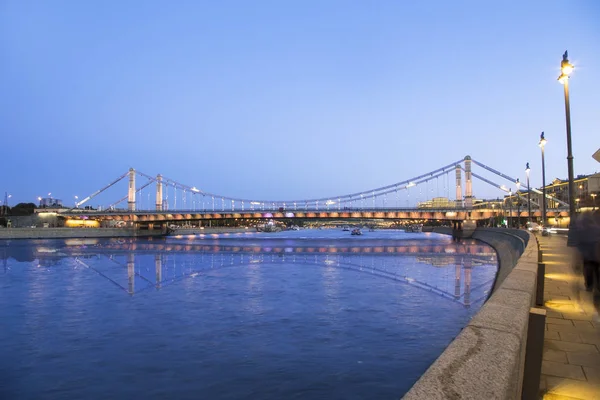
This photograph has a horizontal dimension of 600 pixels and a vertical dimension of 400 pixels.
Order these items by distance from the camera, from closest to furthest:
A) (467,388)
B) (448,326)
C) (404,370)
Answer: (467,388)
(404,370)
(448,326)

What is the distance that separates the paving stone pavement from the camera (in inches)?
195

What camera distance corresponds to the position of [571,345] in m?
6.61

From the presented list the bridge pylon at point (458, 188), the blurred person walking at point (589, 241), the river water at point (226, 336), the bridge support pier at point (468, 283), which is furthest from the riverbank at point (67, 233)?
the blurred person walking at point (589, 241)

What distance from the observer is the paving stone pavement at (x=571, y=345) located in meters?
4.95

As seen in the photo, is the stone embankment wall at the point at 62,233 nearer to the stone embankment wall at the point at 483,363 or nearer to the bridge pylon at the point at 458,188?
the bridge pylon at the point at 458,188

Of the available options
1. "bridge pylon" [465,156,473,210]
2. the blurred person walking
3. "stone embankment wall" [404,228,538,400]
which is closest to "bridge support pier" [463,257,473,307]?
the blurred person walking

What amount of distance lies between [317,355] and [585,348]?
481 centimetres

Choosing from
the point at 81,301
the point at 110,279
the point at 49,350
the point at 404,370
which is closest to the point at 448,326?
the point at 404,370

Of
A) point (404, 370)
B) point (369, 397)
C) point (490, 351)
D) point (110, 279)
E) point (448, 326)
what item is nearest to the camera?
point (490, 351)

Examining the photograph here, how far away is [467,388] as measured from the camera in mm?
2877

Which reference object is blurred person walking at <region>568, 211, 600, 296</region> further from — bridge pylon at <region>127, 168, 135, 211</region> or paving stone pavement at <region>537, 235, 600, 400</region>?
bridge pylon at <region>127, 168, 135, 211</region>

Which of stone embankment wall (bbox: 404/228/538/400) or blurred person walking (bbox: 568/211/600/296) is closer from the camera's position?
stone embankment wall (bbox: 404/228/538/400)

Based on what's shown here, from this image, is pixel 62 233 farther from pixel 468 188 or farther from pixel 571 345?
pixel 571 345

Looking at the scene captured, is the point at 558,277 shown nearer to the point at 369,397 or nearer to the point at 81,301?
the point at 369,397
